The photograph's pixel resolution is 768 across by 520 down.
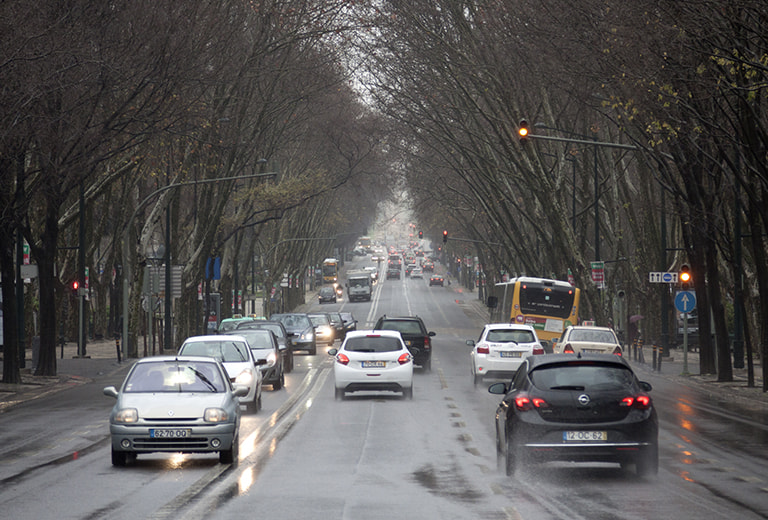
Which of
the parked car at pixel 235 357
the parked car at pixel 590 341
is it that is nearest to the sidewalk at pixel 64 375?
the parked car at pixel 235 357

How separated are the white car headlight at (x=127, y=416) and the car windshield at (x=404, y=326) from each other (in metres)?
22.0

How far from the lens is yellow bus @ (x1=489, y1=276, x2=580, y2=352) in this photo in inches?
1881

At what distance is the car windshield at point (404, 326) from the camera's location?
38062mm

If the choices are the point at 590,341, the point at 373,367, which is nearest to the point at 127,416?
the point at 373,367

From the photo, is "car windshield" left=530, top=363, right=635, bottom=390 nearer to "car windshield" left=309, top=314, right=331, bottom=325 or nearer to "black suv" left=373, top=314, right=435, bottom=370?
"black suv" left=373, top=314, right=435, bottom=370

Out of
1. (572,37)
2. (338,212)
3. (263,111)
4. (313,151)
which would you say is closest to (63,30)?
(572,37)

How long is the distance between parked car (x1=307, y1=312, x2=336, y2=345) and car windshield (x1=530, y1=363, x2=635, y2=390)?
45706mm

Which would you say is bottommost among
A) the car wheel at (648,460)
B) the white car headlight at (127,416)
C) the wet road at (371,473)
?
Answer: the wet road at (371,473)

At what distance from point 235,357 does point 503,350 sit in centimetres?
903

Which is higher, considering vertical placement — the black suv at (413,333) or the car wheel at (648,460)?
the black suv at (413,333)

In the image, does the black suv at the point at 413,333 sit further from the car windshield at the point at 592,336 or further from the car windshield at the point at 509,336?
the car windshield at the point at 509,336

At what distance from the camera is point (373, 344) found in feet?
93.0

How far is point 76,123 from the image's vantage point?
32094 mm

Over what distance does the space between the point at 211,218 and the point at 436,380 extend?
728 inches
